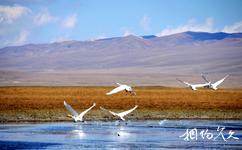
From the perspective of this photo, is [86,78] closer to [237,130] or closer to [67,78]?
[67,78]

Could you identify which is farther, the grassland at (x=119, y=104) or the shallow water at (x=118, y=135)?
the grassland at (x=119, y=104)

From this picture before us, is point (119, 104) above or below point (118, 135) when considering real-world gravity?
above

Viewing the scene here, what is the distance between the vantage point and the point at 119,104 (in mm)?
43156

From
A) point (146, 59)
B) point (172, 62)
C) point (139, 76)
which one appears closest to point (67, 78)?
point (139, 76)

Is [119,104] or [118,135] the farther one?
[119,104]

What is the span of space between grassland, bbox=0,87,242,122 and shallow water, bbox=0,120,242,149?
3.09 m

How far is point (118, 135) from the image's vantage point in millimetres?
28359

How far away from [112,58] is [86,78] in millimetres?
80175

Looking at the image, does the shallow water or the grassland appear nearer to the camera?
the shallow water

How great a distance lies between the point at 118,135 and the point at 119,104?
14.8 meters

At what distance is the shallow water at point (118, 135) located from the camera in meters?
25.0

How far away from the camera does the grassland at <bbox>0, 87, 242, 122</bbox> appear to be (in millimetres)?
37844

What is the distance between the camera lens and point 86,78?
11919 cm

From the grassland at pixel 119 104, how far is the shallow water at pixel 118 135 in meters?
3.09
